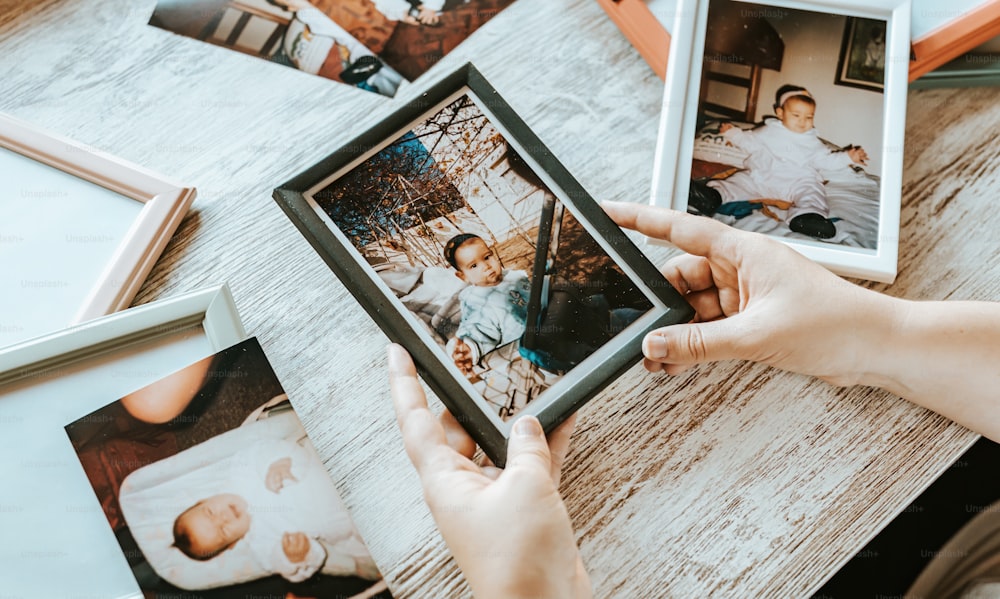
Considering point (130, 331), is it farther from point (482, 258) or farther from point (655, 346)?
point (655, 346)

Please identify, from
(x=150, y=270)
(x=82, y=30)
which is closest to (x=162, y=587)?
(x=150, y=270)

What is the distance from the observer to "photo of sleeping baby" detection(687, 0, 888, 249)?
32.7 inches

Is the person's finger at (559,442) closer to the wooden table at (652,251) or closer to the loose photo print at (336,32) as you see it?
the wooden table at (652,251)

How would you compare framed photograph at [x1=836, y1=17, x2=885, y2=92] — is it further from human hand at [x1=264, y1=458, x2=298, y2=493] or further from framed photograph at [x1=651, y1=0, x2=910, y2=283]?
human hand at [x1=264, y1=458, x2=298, y2=493]

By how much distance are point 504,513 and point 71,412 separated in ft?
1.62

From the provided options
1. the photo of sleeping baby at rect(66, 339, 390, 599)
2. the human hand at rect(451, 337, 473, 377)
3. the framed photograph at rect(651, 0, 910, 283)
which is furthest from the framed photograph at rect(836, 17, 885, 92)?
the photo of sleeping baby at rect(66, 339, 390, 599)

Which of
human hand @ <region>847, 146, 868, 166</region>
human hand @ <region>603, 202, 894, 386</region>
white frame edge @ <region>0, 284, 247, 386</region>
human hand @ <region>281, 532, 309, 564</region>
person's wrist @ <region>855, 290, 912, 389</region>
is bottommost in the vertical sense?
person's wrist @ <region>855, 290, 912, 389</region>

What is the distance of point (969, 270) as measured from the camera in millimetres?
855

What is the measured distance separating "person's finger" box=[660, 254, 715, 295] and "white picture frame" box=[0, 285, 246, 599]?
536 mm

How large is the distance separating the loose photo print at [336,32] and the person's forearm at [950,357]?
2.27 ft

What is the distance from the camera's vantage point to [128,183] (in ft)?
2.63

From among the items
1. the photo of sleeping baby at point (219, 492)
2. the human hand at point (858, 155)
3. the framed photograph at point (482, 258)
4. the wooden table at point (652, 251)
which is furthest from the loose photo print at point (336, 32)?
the human hand at point (858, 155)

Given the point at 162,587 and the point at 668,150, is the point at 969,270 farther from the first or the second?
the point at 162,587

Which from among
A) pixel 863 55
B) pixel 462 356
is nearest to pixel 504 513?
pixel 462 356
